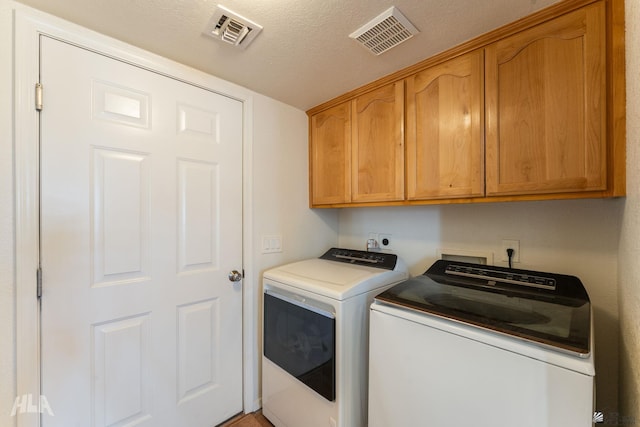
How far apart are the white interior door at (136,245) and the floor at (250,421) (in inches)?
2.9

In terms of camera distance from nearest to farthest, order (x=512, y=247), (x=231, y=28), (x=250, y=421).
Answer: (x=231, y=28) → (x=512, y=247) → (x=250, y=421)

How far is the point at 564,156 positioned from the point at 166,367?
2.15 meters

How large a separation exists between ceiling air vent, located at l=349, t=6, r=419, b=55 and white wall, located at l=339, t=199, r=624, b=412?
39.4 inches

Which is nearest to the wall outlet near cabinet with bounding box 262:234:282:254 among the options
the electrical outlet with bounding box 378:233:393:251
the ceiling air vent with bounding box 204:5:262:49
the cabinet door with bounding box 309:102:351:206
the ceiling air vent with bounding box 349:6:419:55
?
the cabinet door with bounding box 309:102:351:206

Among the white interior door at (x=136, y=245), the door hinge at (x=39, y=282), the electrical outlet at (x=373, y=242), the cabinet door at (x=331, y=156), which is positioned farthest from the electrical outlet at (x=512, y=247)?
the door hinge at (x=39, y=282)

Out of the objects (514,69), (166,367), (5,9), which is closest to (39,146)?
(5,9)

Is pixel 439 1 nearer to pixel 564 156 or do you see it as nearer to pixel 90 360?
pixel 564 156

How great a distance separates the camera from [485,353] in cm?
82

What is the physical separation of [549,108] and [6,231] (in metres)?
2.24

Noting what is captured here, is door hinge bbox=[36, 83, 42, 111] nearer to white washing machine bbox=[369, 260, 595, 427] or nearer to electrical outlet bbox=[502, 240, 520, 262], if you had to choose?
white washing machine bbox=[369, 260, 595, 427]

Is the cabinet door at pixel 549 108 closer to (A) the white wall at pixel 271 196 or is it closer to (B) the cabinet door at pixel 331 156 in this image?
(B) the cabinet door at pixel 331 156

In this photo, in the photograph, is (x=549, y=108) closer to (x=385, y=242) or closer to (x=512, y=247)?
(x=512, y=247)

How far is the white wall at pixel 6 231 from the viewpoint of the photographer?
0.97m

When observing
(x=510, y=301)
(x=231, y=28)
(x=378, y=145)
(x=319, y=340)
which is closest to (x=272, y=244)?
(x=319, y=340)
